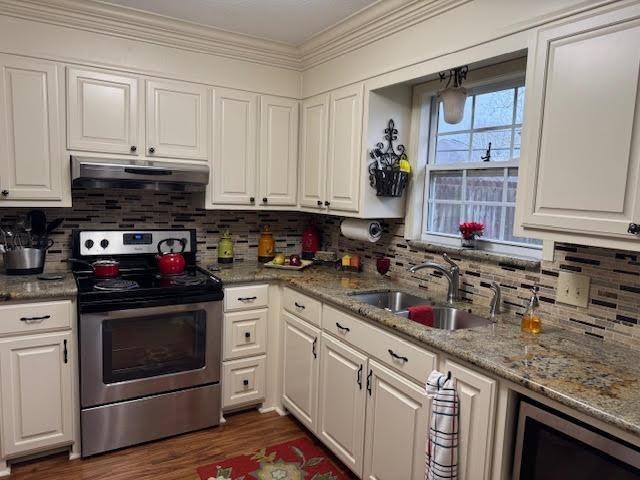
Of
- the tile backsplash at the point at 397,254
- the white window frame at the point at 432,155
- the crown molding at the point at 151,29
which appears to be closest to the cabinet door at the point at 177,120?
the crown molding at the point at 151,29

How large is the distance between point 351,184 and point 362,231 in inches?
11.5

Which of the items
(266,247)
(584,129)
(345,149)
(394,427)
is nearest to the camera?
(584,129)

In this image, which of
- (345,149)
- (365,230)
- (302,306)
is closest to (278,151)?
(345,149)

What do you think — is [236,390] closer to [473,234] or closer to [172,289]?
[172,289]

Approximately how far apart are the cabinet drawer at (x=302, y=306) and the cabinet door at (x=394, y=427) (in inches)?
20.0

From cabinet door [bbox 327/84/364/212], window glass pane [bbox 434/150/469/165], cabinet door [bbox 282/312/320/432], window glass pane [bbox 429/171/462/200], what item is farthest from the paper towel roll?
cabinet door [bbox 282/312/320/432]

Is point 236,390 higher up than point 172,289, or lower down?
lower down

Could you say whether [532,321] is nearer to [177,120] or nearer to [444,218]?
[444,218]

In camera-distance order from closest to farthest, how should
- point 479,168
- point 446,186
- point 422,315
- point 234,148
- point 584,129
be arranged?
point 584,129 < point 422,315 < point 479,168 < point 446,186 < point 234,148

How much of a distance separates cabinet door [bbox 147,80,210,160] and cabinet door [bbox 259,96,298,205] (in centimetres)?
40

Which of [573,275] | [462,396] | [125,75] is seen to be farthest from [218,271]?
[573,275]

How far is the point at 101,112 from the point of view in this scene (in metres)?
2.55

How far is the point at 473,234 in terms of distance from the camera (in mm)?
2301

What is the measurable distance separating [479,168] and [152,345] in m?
1.97
